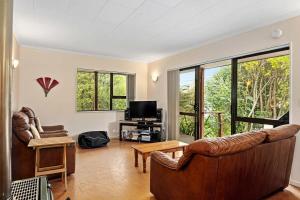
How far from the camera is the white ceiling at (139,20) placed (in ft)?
8.28

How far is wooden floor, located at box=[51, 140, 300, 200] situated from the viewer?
2371mm

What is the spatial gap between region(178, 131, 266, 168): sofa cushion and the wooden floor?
40.4 inches

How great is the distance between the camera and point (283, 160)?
7.60 feet

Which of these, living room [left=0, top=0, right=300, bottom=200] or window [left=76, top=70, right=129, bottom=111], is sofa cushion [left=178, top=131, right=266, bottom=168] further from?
window [left=76, top=70, right=129, bottom=111]

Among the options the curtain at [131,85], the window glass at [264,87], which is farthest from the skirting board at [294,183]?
the curtain at [131,85]

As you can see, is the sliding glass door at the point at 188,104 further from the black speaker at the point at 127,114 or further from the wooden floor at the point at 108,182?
the wooden floor at the point at 108,182

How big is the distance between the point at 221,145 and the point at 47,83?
14.8 feet

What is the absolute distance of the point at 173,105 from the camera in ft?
17.3

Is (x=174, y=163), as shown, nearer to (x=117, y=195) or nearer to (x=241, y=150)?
(x=241, y=150)

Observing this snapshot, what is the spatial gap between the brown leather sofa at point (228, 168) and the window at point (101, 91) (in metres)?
3.66

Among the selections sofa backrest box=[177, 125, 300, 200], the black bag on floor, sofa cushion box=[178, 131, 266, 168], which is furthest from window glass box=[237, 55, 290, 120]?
the black bag on floor

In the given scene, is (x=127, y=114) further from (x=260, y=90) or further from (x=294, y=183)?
(x=294, y=183)

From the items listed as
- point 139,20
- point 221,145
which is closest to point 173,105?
point 139,20

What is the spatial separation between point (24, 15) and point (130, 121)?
350 cm
